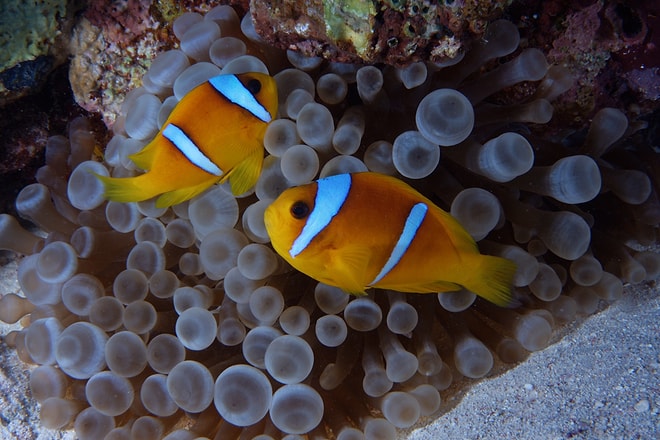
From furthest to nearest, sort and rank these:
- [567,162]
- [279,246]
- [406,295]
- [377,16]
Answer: [406,295] → [567,162] → [377,16] → [279,246]

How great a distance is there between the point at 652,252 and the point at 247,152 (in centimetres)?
148

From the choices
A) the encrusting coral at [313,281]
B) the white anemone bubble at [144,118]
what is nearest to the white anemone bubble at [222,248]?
the encrusting coral at [313,281]

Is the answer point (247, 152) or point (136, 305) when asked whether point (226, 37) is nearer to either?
point (247, 152)

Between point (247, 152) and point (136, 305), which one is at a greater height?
point (247, 152)

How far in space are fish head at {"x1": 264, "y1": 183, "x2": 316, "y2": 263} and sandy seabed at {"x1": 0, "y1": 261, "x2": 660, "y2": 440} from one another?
0.82 meters

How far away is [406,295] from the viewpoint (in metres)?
1.76

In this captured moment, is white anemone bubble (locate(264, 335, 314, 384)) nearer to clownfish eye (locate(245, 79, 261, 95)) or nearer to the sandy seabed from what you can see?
the sandy seabed

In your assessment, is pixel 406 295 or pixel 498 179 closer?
pixel 498 179

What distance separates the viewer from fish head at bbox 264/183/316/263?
4.03ft

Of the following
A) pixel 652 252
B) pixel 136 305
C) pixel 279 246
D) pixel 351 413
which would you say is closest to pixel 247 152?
pixel 279 246

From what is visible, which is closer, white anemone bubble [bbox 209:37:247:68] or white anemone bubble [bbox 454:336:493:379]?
white anemone bubble [bbox 454:336:493:379]

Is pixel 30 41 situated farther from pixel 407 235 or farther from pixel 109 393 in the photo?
pixel 407 235

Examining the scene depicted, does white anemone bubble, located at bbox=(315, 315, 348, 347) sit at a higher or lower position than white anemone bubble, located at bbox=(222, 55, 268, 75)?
lower

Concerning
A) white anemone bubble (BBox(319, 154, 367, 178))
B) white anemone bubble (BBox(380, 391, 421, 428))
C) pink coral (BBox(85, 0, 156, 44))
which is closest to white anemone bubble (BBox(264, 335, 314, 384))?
white anemone bubble (BBox(380, 391, 421, 428))
